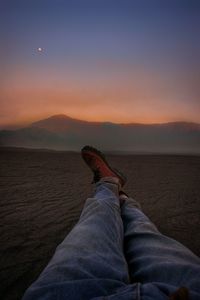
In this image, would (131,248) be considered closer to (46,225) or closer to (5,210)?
(46,225)

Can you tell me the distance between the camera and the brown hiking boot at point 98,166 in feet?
8.96

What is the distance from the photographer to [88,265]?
98 cm

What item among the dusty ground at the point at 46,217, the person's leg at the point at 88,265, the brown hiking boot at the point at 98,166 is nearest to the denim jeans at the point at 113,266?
the person's leg at the point at 88,265

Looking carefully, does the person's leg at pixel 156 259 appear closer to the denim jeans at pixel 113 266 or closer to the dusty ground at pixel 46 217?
the denim jeans at pixel 113 266

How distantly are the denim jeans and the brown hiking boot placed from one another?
119 centimetres

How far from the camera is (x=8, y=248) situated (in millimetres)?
2105

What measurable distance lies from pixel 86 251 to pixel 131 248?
326 millimetres

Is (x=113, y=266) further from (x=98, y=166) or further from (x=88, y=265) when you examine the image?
(x=98, y=166)

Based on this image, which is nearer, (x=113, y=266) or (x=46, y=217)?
(x=113, y=266)

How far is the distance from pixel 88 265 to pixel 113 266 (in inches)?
4.3

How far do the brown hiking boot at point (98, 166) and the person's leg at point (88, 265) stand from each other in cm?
127

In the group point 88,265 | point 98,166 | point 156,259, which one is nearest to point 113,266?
point 88,265

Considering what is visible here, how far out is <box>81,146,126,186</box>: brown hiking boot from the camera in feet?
8.96

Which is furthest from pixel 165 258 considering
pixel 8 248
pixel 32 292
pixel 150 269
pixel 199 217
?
pixel 199 217
